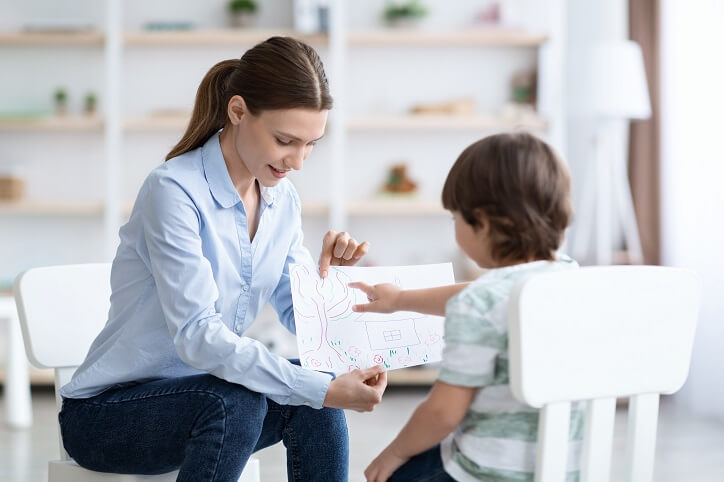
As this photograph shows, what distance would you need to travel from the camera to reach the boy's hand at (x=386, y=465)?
1277 millimetres

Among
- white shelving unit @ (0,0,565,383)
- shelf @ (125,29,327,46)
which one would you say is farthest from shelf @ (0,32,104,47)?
shelf @ (125,29,327,46)

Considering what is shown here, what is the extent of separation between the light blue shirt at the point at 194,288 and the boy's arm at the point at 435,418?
0.86ft

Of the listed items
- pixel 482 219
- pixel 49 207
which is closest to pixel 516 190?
pixel 482 219

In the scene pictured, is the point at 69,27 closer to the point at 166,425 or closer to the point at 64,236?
the point at 64,236

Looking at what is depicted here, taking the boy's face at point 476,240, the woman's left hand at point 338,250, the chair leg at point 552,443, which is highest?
the boy's face at point 476,240

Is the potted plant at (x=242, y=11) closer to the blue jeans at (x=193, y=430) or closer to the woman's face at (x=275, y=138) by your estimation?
the woman's face at (x=275, y=138)

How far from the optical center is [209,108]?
5.55 ft

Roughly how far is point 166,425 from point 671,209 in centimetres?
289

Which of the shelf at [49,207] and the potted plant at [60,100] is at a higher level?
the potted plant at [60,100]

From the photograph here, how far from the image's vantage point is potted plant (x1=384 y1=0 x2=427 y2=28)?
13.3ft

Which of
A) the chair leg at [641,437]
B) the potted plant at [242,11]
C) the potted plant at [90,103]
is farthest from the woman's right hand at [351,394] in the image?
the potted plant at [90,103]

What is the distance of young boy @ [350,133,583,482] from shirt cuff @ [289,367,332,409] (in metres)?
0.23

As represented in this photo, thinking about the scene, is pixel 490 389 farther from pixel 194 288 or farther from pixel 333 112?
pixel 333 112

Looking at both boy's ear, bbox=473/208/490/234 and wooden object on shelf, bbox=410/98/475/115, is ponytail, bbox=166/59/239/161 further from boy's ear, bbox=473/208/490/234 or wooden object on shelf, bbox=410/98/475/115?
wooden object on shelf, bbox=410/98/475/115
